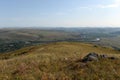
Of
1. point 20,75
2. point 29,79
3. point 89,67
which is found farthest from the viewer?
point 89,67

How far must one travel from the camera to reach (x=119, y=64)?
779 inches

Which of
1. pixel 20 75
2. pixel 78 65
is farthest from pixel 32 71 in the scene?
pixel 78 65

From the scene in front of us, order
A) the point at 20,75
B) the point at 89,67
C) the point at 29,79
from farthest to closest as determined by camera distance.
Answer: the point at 89,67 → the point at 20,75 → the point at 29,79

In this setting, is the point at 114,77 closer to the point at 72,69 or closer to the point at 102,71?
the point at 102,71

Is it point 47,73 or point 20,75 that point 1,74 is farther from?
point 47,73

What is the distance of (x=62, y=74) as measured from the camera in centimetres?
1709

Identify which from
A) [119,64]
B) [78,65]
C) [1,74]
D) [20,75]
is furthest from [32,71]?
[119,64]

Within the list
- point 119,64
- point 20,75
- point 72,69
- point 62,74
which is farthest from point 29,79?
point 119,64

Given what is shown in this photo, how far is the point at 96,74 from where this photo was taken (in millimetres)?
17109

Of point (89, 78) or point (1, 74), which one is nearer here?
point (89, 78)

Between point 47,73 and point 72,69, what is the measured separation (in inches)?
103

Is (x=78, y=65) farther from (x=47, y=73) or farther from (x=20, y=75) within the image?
(x=20, y=75)

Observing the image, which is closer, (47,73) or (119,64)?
(47,73)

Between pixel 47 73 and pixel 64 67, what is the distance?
268cm
